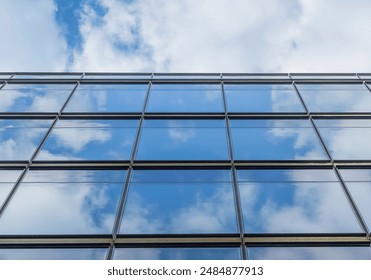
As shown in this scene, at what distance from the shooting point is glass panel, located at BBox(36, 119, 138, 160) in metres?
12.8

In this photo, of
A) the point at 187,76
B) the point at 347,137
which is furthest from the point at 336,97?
the point at 187,76

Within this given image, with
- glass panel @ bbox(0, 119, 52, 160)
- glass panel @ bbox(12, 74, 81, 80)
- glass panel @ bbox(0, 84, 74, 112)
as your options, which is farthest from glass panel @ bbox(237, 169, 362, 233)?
glass panel @ bbox(12, 74, 81, 80)

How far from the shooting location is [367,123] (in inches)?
579

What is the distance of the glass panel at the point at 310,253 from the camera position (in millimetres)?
9055

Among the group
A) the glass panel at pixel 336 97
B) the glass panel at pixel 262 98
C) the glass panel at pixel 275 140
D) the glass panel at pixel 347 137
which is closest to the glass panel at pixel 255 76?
the glass panel at pixel 262 98

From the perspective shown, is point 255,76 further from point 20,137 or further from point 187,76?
point 20,137

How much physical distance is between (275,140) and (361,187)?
315 centimetres

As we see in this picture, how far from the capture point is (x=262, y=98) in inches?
656

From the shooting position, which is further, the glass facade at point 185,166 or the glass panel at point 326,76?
the glass panel at point 326,76

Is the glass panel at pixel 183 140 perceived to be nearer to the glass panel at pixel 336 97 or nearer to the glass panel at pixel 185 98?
the glass panel at pixel 185 98

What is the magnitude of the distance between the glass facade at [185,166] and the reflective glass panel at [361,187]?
25 millimetres
